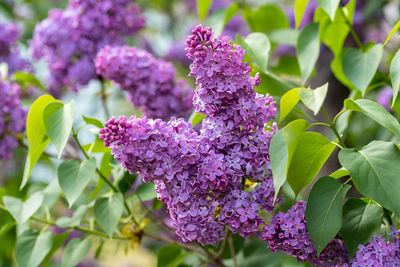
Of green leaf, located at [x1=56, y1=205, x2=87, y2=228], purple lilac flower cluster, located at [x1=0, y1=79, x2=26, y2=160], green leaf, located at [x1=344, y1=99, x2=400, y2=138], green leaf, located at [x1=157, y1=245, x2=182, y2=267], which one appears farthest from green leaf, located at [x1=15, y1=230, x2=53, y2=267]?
green leaf, located at [x1=344, y1=99, x2=400, y2=138]

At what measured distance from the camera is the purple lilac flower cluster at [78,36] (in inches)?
73.1

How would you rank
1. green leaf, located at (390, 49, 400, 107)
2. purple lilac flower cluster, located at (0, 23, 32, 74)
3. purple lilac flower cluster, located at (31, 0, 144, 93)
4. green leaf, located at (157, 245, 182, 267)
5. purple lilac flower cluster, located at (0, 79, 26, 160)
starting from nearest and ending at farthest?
green leaf, located at (390, 49, 400, 107)
green leaf, located at (157, 245, 182, 267)
purple lilac flower cluster, located at (0, 79, 26, 160)
purple lilac flower cluster, located at (31, 0, 144, 93)
purple lilac flower cluster, located at (0, 23, 32, 74)

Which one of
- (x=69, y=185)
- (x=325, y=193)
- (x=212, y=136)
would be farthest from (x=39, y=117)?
(x=325, y=193)

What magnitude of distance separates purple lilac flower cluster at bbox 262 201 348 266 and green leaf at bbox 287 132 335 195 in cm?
Answer: 6

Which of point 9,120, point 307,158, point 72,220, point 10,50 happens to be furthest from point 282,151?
point 10,50

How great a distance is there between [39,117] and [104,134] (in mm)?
328

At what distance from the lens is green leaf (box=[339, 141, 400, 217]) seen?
799mm

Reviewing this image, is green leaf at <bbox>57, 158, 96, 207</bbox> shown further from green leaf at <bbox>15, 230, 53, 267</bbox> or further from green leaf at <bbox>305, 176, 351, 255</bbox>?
green leaf at <bbox>305, 176, 351, 255</bbox>

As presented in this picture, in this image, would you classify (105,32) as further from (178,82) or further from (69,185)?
(69,185)

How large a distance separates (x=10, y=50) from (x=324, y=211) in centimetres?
178

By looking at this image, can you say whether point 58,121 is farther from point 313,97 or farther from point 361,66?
point 361,66

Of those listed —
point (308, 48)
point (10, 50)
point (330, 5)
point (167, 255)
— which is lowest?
point (167, 255)

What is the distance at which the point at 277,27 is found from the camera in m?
1.93

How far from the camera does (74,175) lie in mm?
1118
